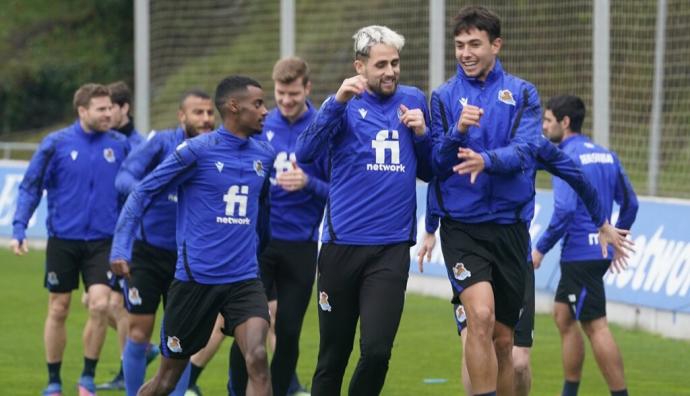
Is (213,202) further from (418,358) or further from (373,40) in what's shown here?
(418,358)

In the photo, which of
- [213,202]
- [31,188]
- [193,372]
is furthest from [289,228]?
[31,188]

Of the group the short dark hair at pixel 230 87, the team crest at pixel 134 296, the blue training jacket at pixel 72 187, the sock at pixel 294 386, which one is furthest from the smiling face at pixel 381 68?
the blue training jacket at pixel 72 187

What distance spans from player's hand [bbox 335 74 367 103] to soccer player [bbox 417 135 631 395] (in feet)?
2.35

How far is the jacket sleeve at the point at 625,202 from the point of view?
10.7m

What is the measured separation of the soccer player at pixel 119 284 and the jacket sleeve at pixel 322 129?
3.37 meters

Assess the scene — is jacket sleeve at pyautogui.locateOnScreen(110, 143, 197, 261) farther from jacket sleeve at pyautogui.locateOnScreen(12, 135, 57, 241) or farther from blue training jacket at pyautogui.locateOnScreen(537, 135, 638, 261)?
blue training jacket at pyautogui.locateOnScreen(537, 135, 638, 261)

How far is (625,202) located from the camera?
10.8 m

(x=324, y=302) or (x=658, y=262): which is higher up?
(x=324, y=302)

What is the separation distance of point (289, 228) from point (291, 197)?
0.22 m

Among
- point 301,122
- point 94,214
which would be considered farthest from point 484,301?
point 94,214

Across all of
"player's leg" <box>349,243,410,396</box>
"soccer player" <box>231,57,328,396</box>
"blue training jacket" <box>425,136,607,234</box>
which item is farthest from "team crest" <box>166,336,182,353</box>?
"blue training jacket" <box>425,136,607,234</box>

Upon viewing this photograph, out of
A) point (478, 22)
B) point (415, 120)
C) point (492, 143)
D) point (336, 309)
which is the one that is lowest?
point (336, 309)

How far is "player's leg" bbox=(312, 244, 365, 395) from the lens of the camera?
28.0ft

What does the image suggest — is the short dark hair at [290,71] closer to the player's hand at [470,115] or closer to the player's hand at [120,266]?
the player's hand at [120,266]
